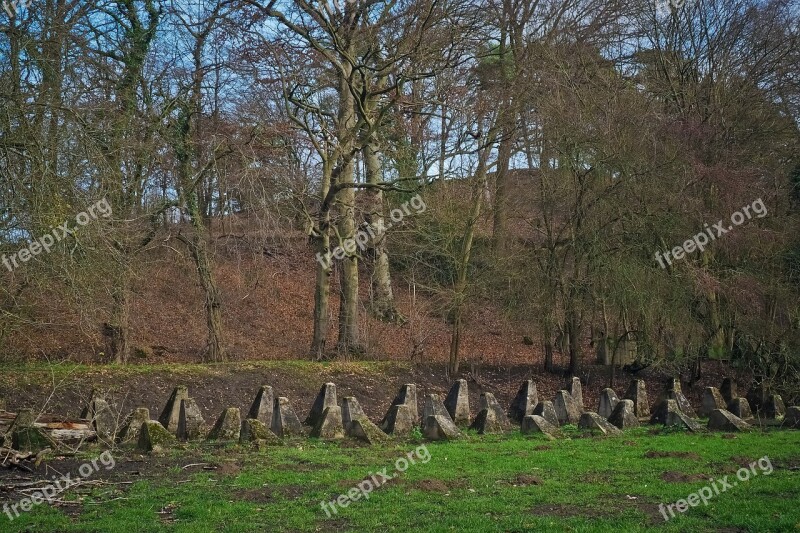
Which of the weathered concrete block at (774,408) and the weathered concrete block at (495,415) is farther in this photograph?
the weathered concrete block at (774,408)

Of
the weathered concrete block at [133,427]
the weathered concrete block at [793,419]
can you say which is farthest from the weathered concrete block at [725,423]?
the weathered concrete block at [133,427]

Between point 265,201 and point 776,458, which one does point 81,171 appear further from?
point 776,458

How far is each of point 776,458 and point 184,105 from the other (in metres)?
16.7

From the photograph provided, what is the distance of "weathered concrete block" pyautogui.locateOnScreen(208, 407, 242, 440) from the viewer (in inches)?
540

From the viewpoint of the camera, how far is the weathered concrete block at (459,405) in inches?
668

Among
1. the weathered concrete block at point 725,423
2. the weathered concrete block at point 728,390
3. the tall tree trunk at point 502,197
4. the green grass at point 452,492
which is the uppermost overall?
the tall tree trunk at point 502,197

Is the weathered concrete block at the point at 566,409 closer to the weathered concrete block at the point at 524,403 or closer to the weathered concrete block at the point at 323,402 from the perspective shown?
the weathered concrete block at the point at 524,403

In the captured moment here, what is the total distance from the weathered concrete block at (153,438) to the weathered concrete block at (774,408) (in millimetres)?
13545

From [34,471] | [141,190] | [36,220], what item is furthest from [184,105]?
[34,471]

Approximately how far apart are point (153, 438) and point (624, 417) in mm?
9514

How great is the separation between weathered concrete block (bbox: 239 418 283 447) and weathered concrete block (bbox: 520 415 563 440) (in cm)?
483

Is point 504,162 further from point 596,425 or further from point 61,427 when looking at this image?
point 61,427

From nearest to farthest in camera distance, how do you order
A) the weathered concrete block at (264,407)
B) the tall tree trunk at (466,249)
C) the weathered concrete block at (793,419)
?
the weathered concrete block at (264,407) → the weathered concrete block at (793,419) → the tall tree trunk at (466,249)

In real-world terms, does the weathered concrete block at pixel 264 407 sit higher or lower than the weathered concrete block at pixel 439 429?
higher
